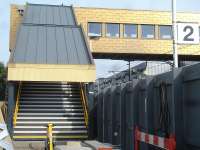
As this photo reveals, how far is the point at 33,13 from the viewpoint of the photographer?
35.1 m

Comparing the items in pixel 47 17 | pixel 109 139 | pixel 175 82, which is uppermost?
pixel 47 17

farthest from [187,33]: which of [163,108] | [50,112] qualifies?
[50,112]

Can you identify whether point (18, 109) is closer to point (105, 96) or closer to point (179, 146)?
point (105, 96)

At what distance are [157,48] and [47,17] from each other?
2060 cm

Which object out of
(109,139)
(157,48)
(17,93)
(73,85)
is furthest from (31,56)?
(157,48)

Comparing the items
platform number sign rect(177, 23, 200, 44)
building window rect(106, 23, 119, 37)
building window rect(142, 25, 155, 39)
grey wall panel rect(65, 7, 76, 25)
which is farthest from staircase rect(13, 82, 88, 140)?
building window rect(142, 25, 155, 39)

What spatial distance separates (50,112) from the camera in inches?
959

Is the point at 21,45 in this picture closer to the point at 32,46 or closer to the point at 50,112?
the point at 32,46

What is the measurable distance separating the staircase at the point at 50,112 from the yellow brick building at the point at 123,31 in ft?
77.3

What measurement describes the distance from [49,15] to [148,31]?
793 inches

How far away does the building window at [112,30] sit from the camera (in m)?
51.1

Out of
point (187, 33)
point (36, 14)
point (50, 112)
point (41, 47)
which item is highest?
point (36, 14)

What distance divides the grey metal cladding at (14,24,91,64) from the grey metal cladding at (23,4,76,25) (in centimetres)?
404

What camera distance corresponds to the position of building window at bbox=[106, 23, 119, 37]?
51.1 meters
